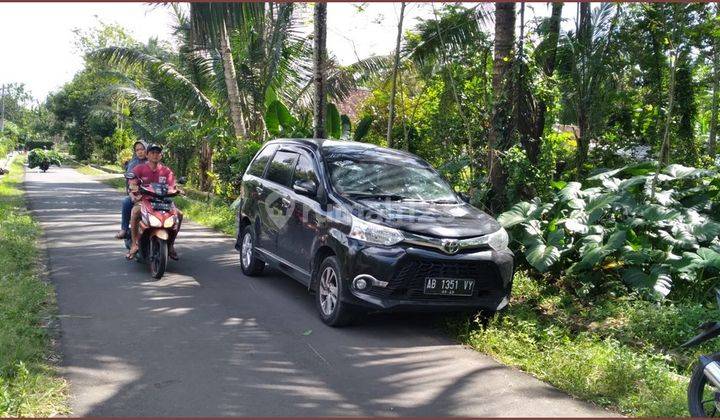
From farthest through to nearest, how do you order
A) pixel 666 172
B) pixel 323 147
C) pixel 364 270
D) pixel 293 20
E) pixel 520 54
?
pixel 293 20, pixel 520 54, pixel 666 172, pixel 323 147, pixel 364 270

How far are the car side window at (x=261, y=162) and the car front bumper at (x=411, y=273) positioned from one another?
2.97 metres

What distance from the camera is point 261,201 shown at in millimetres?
8523

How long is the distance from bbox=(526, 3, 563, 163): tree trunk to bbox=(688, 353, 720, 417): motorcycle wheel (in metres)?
6.08

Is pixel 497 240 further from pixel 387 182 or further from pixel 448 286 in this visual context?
pixel 387 182

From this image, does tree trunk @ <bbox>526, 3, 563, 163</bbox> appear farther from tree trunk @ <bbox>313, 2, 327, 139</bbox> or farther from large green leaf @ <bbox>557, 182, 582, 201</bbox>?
tree trunk @ <bbox>313, 2, 327, 139</bbox>

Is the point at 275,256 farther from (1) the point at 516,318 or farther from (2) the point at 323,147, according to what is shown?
(1) the point at 516,318

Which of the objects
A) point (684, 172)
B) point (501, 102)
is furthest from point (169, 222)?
point (684, 172)

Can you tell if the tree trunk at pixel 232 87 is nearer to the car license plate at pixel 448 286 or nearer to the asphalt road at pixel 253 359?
the asphalt road at pixel 253 359

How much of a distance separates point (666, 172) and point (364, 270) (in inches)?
170

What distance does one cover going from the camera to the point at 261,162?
8969 mm

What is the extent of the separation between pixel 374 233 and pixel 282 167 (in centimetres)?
251

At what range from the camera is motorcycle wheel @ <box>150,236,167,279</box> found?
27.7 ft

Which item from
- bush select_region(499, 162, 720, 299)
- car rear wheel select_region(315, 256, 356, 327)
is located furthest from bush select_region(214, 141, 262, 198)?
car rear wheel select_region(315, 256, 356, 327)

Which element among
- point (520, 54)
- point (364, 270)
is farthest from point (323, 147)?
point (520, 54)
